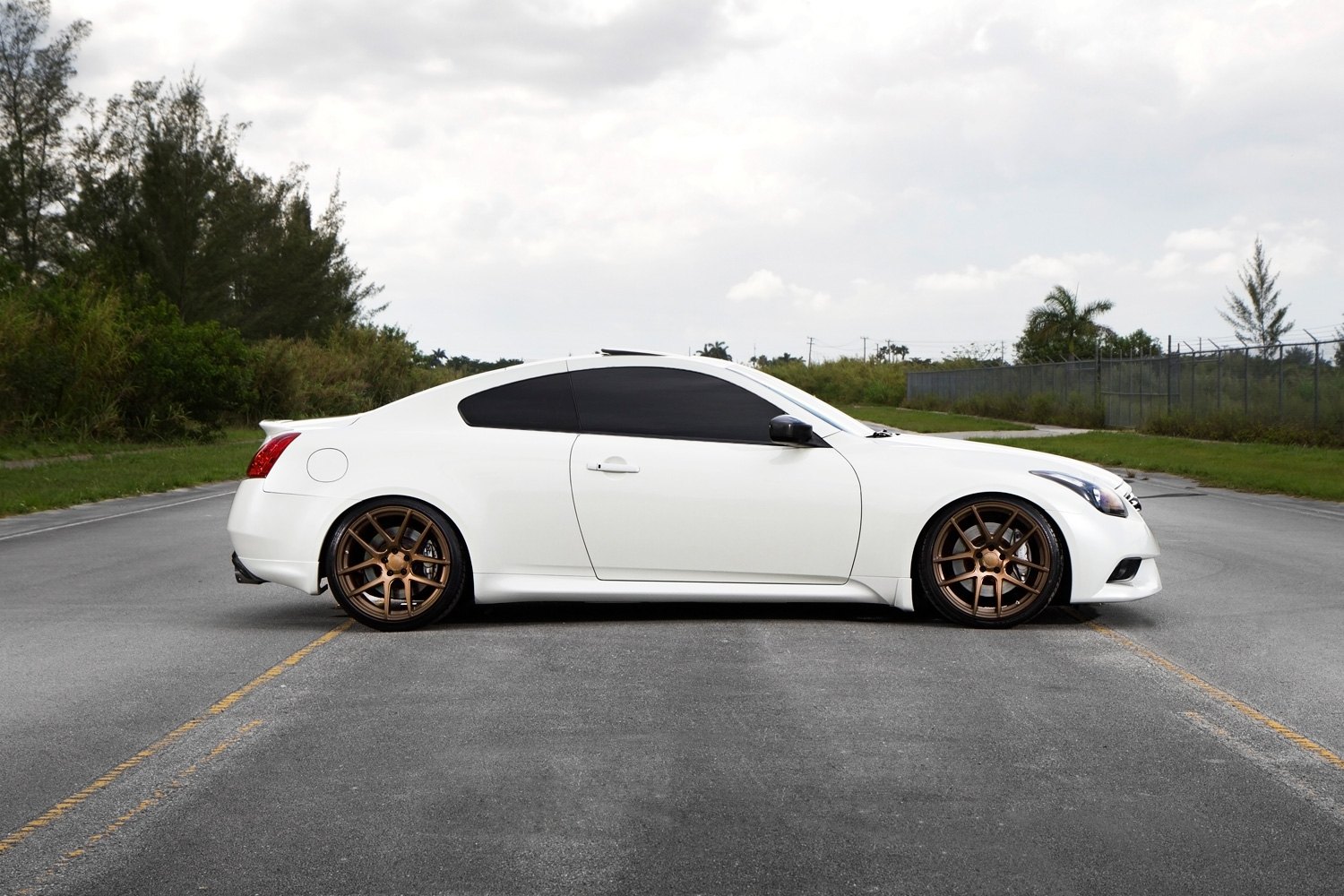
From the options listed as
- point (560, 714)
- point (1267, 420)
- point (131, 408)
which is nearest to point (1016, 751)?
point (560, 714)

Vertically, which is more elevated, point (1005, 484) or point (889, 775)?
point (1005, 484)

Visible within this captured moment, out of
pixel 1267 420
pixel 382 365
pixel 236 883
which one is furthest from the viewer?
pixel 382 365

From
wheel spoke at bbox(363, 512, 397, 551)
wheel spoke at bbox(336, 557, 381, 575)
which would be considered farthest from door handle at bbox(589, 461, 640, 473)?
wheel spoke at bbox(336, 557, 381, 575)

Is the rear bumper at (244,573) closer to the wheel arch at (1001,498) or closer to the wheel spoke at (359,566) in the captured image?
the wheel spoke at (359,566)

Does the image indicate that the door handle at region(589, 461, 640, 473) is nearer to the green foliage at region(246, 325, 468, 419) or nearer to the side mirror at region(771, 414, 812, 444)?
the side mirror at region(771, 414, 812, 444)

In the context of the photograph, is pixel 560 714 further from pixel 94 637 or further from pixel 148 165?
pixel 148 165

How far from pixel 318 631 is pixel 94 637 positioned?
1.20 metres

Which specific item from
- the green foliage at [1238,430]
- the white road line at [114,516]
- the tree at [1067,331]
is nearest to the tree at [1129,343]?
the tree at [1067,331]

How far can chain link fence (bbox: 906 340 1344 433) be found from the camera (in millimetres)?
27359

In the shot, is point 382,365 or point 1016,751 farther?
point 382,365

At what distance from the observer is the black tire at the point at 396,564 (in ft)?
25.1

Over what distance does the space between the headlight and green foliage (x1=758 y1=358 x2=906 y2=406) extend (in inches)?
2449

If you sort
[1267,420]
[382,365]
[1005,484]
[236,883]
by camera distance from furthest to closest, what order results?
[382,365] → [1267,420] → [1005,484] → [236,883]

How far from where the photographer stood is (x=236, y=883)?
12.7 ft
